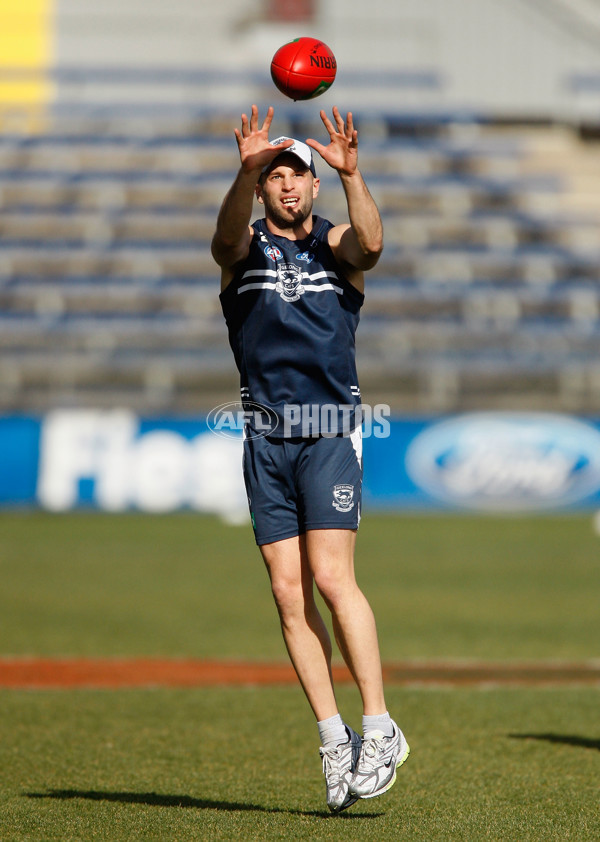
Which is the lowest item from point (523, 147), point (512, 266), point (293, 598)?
point (293, 598)

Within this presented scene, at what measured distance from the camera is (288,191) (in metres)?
4.79

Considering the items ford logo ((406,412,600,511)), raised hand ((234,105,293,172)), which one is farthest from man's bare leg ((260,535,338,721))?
ford logo ((406,412,600,511))

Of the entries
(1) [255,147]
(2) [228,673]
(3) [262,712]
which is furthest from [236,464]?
(1) [255,147]

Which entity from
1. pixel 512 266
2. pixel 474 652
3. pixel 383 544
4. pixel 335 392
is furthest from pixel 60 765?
pixel 512 266

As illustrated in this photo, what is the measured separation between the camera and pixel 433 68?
24125mm

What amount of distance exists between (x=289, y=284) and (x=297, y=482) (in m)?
0.75

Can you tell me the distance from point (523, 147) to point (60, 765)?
21.1m

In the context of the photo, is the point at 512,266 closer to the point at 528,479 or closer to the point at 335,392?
the point at 528,479

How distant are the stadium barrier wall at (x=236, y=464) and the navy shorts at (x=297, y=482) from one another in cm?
1178

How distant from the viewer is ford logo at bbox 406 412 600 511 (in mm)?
17031

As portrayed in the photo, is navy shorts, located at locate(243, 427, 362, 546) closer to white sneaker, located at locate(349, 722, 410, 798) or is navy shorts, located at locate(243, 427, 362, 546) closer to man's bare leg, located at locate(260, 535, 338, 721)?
man's bare leg, located at locate(260, 535, 338, 721)

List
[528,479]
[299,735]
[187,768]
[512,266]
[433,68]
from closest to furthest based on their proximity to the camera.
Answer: [187,768]
[299,735]
[528,479]
[512,266]
[433,68]

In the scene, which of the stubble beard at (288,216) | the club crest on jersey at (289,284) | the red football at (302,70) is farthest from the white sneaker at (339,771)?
the red football at (302,70)

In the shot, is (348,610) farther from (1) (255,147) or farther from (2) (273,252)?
(1) (255,147)
